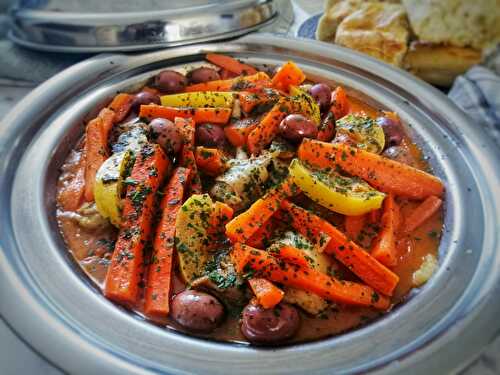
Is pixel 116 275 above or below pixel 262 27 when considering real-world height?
below

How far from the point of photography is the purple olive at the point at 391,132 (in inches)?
97.0

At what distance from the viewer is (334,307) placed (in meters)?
1.73

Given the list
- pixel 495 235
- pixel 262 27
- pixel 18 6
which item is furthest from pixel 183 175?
pixel 18 6

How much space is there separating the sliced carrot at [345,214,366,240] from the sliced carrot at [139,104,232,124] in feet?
3.05

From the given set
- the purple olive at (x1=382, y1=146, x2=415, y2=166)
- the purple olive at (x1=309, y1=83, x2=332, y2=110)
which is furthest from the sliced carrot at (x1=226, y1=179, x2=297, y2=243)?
the purple olive at (x1=309, y1=83, x2=332, y2=110)

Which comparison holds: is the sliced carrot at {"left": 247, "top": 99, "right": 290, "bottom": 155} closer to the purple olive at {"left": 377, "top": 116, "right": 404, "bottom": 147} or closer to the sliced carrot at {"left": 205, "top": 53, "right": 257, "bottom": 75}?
the purple olive at {"left": 377, "top": 116, "right": 404, "bottom": 147}

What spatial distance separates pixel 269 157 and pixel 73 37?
6.21 feet

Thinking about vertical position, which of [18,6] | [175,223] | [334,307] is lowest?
[334,307]

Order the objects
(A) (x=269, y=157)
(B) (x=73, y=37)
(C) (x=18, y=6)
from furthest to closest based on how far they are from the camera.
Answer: (C) (x=18, y=6), (B) (x=73, y=37), (A) (x=269, y=157)

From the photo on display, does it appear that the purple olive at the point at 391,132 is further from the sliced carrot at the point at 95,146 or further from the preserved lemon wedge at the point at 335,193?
the sliced carrot at the point at 95,146

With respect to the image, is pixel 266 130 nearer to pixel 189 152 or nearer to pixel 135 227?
pixel 189 152

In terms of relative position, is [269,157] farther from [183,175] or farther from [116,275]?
[116,275]

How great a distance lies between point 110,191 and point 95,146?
45 centimetres

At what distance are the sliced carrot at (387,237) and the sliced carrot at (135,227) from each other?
0.94 m
